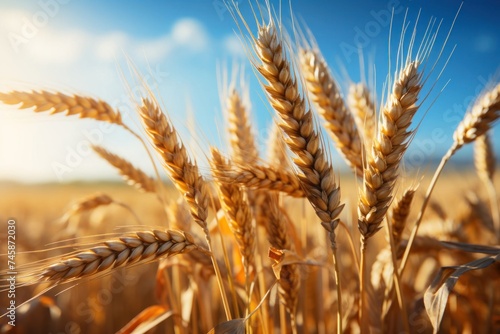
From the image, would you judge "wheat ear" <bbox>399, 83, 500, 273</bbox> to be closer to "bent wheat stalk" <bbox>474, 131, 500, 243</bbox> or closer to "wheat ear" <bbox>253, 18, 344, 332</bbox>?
Answer: "wheat ear" <bbox>253, 18, 344, 332</bbox>

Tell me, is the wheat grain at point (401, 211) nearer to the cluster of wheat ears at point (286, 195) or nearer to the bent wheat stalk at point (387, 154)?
the cluster of wheat ears at point (286, 195)

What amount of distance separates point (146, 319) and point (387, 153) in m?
1.28

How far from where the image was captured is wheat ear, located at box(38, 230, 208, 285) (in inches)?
41.6

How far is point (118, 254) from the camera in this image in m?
1.15

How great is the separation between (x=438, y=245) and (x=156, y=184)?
142 cm

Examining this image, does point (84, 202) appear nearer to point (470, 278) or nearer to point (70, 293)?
point (70, 293)

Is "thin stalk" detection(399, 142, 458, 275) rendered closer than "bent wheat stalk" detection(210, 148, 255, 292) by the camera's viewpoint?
No

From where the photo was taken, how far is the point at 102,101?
1.84 metres

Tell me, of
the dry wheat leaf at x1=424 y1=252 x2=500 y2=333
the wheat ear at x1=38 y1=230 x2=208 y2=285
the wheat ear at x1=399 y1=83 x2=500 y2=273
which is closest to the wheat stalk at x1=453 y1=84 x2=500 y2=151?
the wheat ear at x1=399 y1=83 x2=500 y2=273

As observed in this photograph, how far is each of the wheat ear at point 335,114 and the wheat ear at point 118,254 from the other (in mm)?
803

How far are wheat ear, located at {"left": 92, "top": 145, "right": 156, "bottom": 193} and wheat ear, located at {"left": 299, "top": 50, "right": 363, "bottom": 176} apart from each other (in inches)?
38.0

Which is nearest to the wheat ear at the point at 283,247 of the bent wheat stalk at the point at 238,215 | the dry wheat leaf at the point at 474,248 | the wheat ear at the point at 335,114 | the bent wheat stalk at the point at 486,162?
the bent wheat stalk at the point at 238,215

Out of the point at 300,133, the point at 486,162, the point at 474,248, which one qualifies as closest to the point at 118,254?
the point at 300,133

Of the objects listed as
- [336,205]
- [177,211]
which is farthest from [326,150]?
[177,211]
